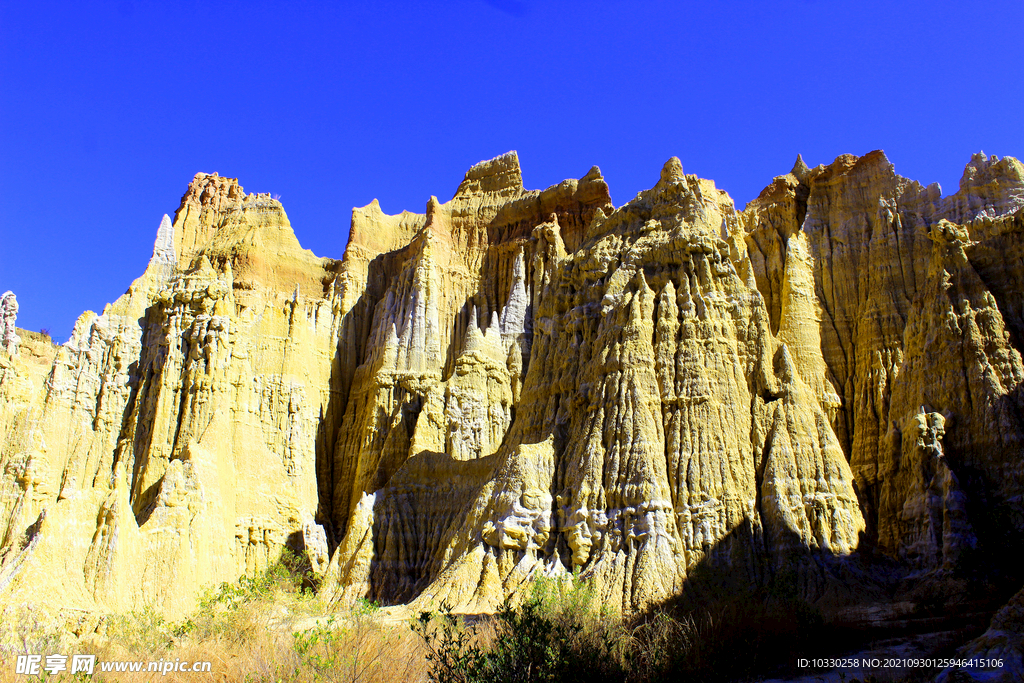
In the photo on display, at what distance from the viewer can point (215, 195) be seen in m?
56.3

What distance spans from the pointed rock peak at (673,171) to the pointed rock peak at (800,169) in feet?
33.7

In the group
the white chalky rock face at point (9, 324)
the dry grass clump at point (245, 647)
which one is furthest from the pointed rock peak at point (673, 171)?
the white chalky rock face at point (9, 324)

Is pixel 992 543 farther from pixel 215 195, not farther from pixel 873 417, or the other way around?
pixel 215 195

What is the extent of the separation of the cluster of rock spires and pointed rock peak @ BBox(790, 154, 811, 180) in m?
0.34

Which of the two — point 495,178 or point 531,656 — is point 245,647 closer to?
point 531,656

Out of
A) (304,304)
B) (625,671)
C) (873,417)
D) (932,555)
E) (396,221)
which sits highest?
(396,221)

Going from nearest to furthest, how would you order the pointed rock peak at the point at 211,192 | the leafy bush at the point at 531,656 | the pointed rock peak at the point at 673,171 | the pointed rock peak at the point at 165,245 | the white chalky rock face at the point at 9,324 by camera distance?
the leafy bush at the point at 531,656
the pointed rock peak at the point at 673,171
the white chalky rock face at the point at 9,324
the pointed rock peak at the point at 165,245
the pointed rock peak at the point at 211,192

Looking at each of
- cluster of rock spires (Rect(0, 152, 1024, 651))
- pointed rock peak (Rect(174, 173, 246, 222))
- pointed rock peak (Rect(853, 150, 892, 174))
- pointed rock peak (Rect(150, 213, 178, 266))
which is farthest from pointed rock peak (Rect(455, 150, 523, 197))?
pointed rock peak (Rect(853, 150, 892, 174))

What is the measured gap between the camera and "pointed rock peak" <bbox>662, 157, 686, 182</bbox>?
32.0 meters

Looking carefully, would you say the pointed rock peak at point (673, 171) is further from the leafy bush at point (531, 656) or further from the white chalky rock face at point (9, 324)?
the white chalky rock face at point (9, 324)

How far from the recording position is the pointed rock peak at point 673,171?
32.0m

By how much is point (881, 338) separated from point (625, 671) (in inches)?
855

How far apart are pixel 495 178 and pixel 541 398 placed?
29923 millimetres

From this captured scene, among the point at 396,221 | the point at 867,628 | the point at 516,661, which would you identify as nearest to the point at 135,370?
the point at 396,221
